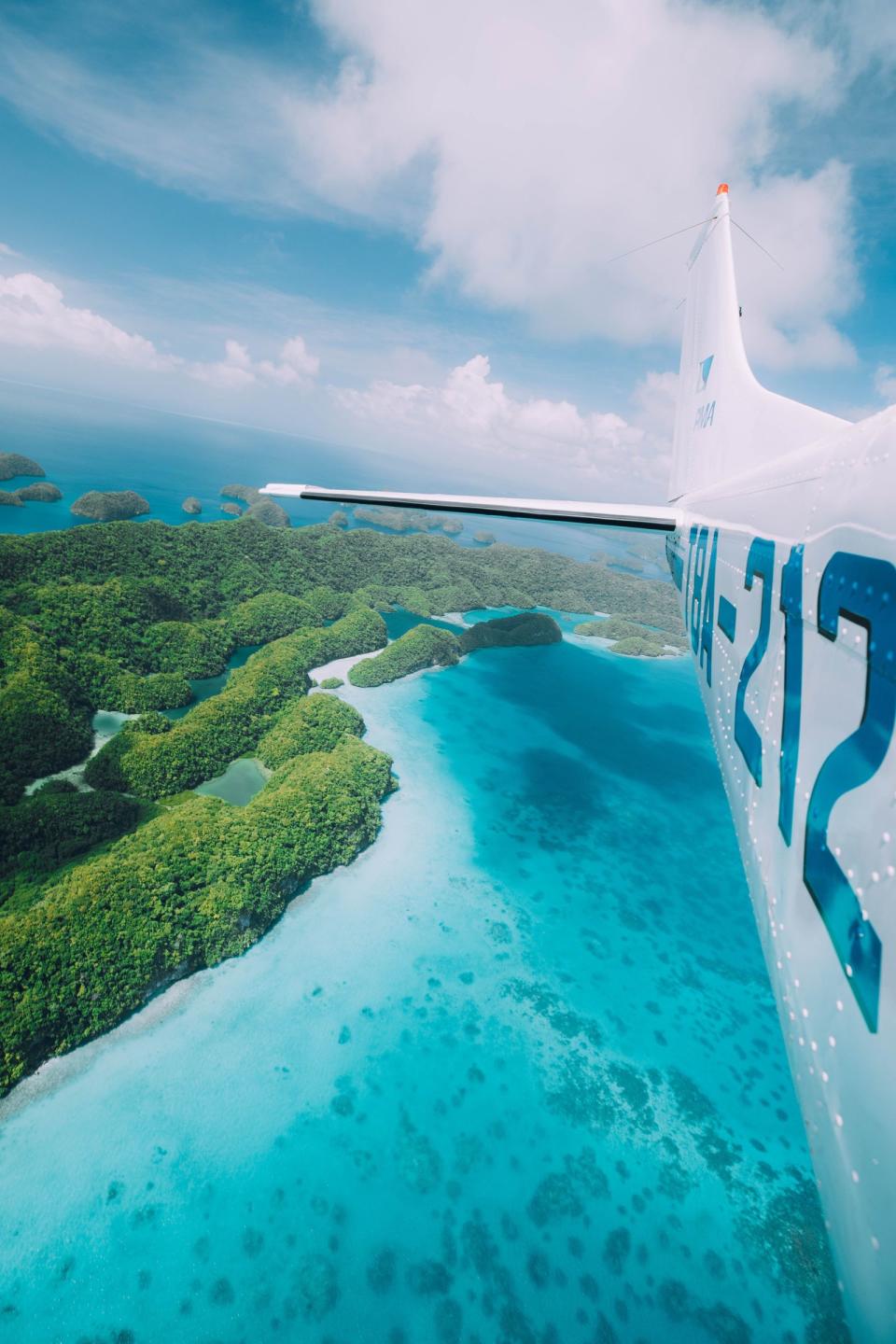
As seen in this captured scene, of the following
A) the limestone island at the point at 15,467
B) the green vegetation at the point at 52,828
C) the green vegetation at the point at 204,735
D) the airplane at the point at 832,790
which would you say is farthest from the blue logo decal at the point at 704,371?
the limestone island at the point at 15,467

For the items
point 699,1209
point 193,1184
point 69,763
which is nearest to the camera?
point 193,1184

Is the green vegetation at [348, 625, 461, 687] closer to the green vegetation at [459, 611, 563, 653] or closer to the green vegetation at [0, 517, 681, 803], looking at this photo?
the green vegetation at [459, 611, 563, 653]

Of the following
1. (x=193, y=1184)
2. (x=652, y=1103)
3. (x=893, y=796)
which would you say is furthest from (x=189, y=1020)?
(x=893, y=796)

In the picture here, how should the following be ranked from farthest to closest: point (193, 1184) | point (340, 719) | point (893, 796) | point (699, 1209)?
1. point (340, 719)
2. point (699, 1209)
3. point (193, 1184)
4. point (893, 796)

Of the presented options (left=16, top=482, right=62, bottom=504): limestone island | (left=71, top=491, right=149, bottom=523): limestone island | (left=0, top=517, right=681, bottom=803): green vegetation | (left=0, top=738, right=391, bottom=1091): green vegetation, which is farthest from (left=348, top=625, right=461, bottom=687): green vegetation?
(left=16, top=482, right=62, bottom=504): limestone island

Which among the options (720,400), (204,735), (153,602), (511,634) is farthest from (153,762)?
(511,634)

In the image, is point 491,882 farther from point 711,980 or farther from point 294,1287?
point 294,1287
